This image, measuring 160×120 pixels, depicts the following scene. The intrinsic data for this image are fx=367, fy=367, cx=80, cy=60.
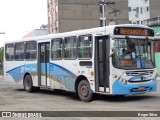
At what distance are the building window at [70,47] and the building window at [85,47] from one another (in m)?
0.37

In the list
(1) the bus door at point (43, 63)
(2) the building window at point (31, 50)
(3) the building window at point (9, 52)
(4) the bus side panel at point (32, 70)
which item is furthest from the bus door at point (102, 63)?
(3) the building window at point (9, 52)

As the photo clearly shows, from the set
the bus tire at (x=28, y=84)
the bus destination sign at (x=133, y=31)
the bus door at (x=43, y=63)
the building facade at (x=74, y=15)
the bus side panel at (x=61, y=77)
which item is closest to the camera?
the bus destination sign at (x=133, y=31)

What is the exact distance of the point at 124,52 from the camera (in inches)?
543

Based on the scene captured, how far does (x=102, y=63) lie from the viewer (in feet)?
46.2

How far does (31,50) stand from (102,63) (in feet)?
21.0

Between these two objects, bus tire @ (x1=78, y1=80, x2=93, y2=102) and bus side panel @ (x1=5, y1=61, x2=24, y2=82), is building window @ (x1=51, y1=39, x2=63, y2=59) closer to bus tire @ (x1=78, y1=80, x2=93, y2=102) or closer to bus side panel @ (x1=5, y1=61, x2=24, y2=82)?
bus tire @ (x1=78, y1=80, x2=93, y2=102)

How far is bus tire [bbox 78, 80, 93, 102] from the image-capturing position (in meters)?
14.5

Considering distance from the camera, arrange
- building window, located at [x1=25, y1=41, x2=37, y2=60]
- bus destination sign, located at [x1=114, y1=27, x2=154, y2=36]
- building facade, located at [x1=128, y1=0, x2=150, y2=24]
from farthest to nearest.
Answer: building facade, located at [x1=128, y1=0, x2=150, y2=24], building window, located at [x1=25, y1=41, x2=37, y2=60], bus destination sign, located at [x1=114, y1=27, x2=154, y2=36]

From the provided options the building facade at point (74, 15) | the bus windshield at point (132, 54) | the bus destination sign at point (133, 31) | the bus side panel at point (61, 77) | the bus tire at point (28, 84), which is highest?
the building facade at point (74, 15)

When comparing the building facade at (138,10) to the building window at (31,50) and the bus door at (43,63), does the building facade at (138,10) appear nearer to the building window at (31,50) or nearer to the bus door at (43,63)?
the building window at (31,50)

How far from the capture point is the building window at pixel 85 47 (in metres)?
14.6

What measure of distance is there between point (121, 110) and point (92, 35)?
3828 millimetres

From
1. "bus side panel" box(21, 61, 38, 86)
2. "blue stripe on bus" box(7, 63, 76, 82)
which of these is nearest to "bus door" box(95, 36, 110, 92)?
"blue stripe on bus" box(7, 63, 76, 82)

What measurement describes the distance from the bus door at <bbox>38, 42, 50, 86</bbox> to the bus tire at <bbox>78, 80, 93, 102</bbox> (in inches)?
127
